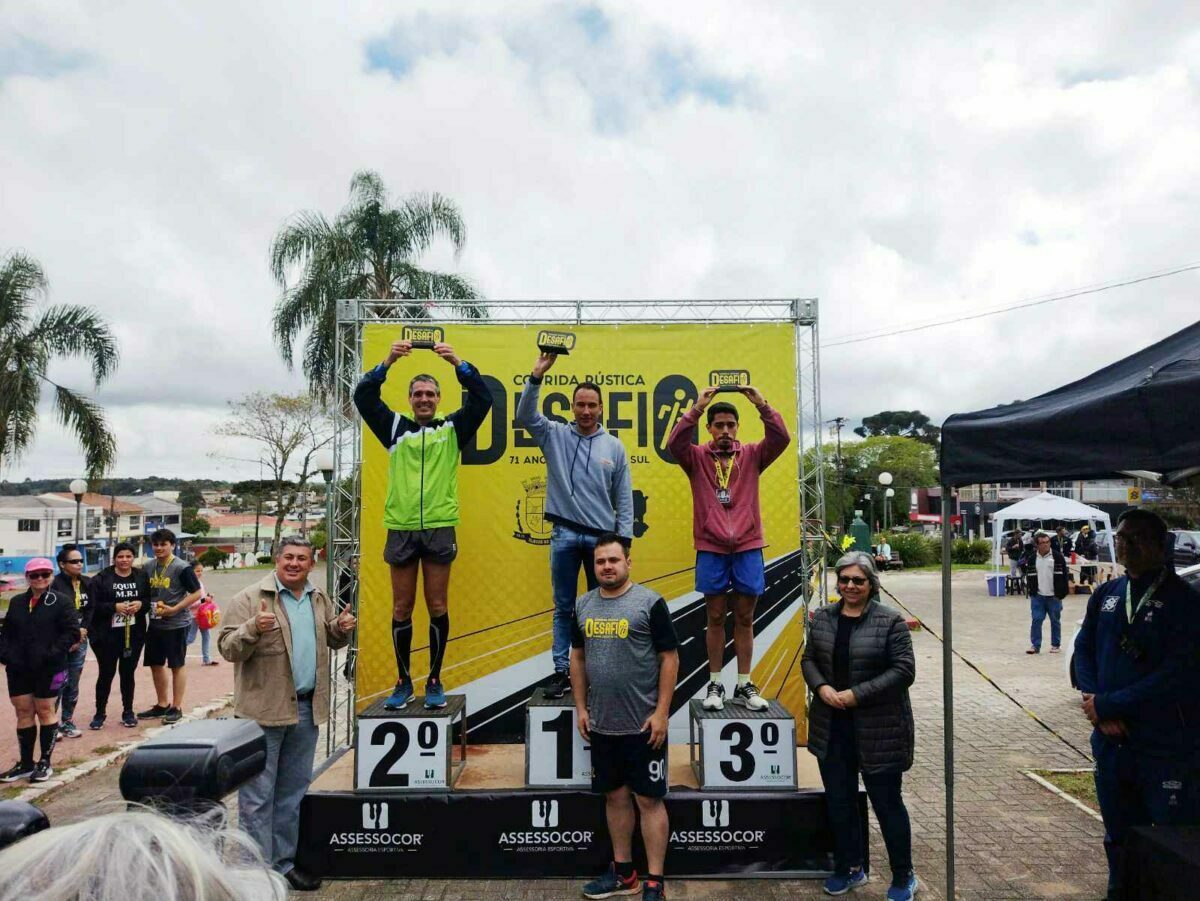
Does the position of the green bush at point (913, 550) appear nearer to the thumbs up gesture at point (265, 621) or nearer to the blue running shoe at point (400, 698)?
the blue running shoe at point (400, 698)

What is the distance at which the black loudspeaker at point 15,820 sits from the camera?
3.55 ft

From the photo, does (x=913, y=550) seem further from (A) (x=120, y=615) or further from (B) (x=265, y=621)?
(B) (x=265, y=621)

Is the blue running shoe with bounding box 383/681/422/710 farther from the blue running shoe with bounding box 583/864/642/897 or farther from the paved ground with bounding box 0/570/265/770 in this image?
the paved ground with bounding box 0/570/265/770

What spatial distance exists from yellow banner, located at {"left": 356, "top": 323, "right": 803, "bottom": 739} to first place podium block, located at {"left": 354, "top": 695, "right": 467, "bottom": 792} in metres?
1.05

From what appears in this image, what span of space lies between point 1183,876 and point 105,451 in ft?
54.2

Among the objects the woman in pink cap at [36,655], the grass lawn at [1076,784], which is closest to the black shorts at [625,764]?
the grass lawn at [1076,784]

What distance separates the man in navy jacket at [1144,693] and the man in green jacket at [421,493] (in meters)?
3.33

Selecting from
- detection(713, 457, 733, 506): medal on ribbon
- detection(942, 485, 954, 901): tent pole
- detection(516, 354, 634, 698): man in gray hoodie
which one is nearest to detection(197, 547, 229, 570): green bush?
detection(516, 354, 634, 698): man in gray hoodie

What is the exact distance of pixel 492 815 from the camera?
3.84m

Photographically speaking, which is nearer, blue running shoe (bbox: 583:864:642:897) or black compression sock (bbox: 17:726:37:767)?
blue running shoe (bbox: 583:864:642:897)

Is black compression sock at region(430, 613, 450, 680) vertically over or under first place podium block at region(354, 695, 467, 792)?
over

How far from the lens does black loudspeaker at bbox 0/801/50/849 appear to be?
3.55ft

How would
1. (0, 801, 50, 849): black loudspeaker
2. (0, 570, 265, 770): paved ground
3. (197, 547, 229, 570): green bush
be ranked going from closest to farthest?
(0, 801, 50, 849): black loudspeaker, (0, 570, 265, 770): paved ground, (197, 547, 229, 570): green bush

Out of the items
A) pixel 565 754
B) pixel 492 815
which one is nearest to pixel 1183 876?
pixel 565 754
